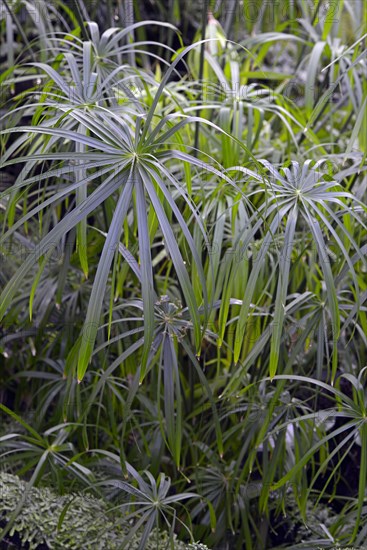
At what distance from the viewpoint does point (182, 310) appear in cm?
123

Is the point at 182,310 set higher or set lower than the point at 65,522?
higher

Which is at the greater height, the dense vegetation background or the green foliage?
the dense vegetation background

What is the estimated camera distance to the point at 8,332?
67.7 inches

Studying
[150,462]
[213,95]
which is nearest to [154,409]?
[150,462]

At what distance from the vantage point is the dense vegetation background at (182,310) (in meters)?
1.07

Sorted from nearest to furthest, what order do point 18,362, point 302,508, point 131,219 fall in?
1. point 302,508
2. point 131,219
3. point 18,362

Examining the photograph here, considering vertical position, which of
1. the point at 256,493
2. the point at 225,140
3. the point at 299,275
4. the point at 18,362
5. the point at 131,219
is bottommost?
the point at 256,493

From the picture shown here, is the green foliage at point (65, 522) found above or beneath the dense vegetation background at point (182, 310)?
beneath

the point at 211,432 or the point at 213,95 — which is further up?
the point at 213,95

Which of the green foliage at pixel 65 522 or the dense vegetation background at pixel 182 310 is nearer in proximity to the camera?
the dense vegetation background at pixel 182 310

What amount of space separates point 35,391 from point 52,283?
331mm

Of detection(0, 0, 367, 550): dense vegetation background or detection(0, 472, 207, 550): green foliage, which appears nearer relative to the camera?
detection(0, 0, 367, 550): dense vegetation background

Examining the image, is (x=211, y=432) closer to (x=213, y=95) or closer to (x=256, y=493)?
(x=256, y=493)

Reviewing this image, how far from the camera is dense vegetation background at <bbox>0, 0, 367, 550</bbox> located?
1066 millimetres
